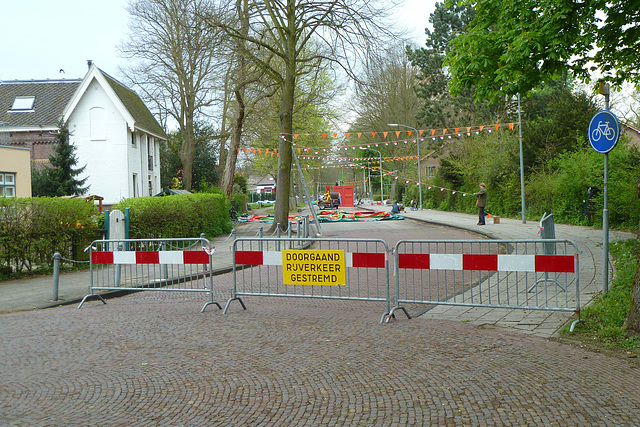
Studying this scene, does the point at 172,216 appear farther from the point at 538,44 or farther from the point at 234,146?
the point at 234,146

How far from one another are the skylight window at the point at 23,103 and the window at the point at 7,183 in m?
13.5

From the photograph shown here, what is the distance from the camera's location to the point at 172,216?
17688mm

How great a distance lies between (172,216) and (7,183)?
32.3ft

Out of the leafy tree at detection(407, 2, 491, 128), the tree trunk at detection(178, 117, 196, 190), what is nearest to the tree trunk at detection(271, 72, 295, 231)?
the tree trunk at detection(178, 117, 196, 190)

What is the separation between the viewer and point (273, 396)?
4512 millimetres

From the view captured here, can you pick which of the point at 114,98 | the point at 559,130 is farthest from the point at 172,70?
the point at 559,130

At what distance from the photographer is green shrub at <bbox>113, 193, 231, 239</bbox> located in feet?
52.6

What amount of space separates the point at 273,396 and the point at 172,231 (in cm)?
1385

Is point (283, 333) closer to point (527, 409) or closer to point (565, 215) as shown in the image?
point (527, 409)

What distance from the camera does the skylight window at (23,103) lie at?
115 feet

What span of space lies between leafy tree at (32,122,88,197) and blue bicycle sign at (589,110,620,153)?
25285 mm

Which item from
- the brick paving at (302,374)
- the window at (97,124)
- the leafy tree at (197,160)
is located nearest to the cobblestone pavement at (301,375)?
the brick paving at (302,374)

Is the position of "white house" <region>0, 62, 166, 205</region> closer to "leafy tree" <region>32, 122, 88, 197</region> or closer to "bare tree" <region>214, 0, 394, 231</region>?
"leafy tree" <region>32, 122, 88, 197</region>

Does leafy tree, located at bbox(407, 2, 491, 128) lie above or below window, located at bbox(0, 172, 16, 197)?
above
